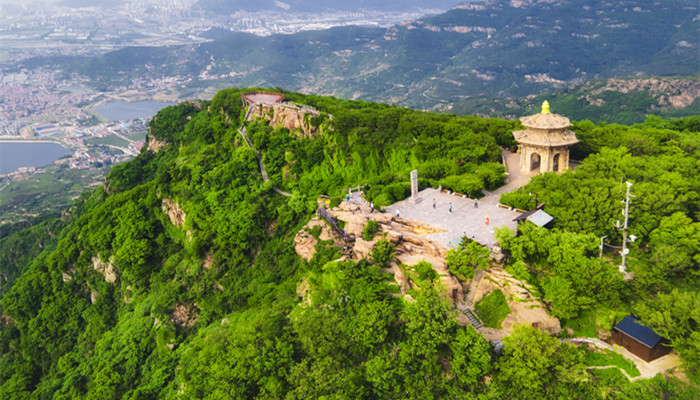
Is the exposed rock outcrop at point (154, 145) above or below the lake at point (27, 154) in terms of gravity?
above

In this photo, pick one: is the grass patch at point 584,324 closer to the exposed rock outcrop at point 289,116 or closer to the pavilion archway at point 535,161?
the pavilion archway at point 535,161

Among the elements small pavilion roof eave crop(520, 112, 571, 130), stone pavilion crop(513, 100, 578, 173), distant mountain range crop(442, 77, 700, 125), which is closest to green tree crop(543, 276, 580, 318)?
stone pavilion crop(513, 100, 578, 173)

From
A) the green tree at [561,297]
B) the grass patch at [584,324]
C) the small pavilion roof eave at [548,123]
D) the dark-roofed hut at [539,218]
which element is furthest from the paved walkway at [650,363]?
the small pavilion roof eave at [548,123]

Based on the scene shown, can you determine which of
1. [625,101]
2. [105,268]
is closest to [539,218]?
[105,268]

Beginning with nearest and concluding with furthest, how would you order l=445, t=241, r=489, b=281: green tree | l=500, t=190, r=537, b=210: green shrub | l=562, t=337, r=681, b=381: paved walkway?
l=562, t=337, r=681, b=381: paved walkway
l=445, t=241, r=489, b=281: green tree
l=500, t=190, r=537, b=210: green shrub

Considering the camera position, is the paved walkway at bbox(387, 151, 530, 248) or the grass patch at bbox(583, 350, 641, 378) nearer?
the grass patch at bbox(583, 350, 641, 378)

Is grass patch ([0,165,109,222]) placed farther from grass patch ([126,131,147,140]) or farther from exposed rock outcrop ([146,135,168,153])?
exposed rock outcrop ([146,135,168,153])

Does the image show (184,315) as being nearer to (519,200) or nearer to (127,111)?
(519,200)
